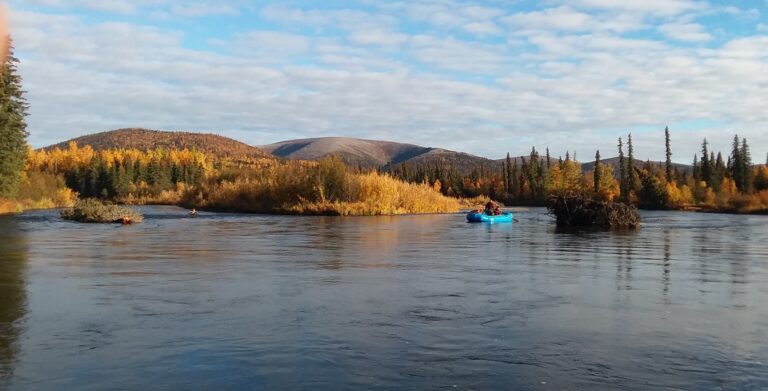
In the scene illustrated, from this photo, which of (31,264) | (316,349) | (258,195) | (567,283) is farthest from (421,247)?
(258,195)

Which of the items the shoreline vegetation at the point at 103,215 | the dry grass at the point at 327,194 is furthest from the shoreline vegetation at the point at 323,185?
the shoreline vegetation at the point at 103,215

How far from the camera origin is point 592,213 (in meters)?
46.4

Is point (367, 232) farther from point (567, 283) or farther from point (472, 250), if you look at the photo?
point (567, 283)

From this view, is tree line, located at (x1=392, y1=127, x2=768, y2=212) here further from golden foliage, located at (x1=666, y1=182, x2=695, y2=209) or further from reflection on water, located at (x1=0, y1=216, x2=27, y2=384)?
reflection on water, located at (x1=0, y1=216, x2=27, y2=384)

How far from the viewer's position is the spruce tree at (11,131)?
60.1m

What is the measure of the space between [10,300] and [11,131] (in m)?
54.4

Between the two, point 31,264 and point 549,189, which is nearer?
point 31,264

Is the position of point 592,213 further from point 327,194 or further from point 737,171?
point 737,171

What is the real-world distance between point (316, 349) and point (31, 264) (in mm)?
13850

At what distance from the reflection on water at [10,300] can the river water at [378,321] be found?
0.06 meters

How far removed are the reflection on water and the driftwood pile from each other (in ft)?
109

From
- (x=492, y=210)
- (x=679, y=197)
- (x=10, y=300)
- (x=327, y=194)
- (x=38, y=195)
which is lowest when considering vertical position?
(x=10, y=300)

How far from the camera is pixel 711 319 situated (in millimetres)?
12516

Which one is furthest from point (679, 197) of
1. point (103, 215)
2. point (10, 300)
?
point (10, 300)
